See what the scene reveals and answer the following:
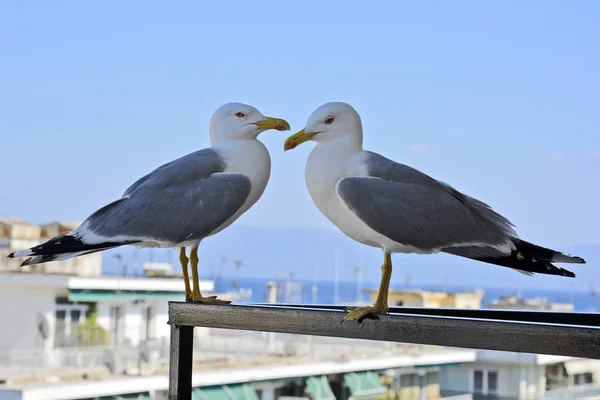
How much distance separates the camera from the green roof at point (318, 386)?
998cm

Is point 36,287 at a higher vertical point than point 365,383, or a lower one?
higher

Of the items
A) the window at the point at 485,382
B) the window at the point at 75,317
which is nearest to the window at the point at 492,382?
the window at the point at 485,382

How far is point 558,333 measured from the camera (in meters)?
0.92

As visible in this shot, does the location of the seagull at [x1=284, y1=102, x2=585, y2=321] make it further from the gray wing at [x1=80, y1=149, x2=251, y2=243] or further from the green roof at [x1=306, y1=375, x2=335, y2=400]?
the green roof at [x1=306, y1=375, x2=335, y2=400]

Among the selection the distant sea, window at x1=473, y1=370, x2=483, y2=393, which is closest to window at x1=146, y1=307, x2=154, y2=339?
window at x1=473, y1=370, x2=483, y2=393

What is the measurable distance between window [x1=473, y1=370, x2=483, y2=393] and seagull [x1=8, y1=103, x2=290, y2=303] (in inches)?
199

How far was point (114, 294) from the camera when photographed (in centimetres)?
1023

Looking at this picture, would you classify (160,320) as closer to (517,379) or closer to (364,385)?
(364,385)

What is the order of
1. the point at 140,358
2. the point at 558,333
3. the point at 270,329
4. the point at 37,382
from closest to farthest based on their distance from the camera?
the point at 558,333, the point at 270,329, the point at 37,382, the point at 140,358

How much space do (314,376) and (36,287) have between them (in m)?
3.19

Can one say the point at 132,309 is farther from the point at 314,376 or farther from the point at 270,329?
the point at 270,329

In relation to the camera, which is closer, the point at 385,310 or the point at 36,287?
the point at 385,310

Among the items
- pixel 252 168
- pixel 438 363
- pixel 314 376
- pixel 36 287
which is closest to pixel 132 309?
pixel 36 287

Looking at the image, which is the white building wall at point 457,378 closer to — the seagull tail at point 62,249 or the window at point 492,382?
the window at point 492,382
